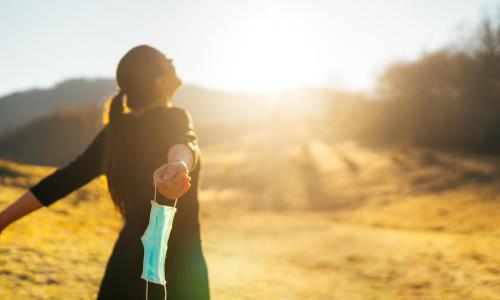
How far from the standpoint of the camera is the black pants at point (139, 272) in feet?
5.38

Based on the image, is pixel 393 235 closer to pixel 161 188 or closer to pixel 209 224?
pixel 209 224

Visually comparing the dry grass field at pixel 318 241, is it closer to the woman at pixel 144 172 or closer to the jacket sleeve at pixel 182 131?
the woman at pixel 144 172

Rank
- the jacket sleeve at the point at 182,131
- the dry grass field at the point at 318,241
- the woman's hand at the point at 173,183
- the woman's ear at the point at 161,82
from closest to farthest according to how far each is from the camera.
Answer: the woman's hand at the point at 173,183 → the jacket sleeve at the point at 182,131 → the woman's ear at the point at 161,82 → the dry grass field at the point at 318,241

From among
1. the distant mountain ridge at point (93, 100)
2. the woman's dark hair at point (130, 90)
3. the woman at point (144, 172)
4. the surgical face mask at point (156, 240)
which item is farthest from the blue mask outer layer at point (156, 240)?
the distant mountain ridge at point (93, 100)

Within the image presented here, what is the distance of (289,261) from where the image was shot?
6.75 m

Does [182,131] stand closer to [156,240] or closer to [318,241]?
[156,240]

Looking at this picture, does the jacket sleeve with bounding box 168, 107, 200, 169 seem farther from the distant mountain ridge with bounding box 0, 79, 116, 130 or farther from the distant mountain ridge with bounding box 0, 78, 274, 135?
the distant mountain ridge with bounding box 0, 79, 116, 130

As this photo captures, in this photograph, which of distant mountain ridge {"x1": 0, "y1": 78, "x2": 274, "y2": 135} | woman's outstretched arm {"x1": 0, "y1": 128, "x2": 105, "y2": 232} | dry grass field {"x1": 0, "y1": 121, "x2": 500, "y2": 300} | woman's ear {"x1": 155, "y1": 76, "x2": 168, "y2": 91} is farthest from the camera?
distant mountain ridge {"x1": 0, "y1": 78, "x2": 274, "y2": 135}

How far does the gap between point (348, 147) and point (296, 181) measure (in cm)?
908

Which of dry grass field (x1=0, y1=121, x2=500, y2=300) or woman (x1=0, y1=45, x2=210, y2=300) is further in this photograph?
dry grass field (x1=0, y1=121, x2=500, y2=300)

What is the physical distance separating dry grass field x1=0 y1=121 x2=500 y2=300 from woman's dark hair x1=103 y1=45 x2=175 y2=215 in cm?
29

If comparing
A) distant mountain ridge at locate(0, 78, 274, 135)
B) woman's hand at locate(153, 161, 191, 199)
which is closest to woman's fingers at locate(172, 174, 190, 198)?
woman's hand at locate(153, 161, 191, 199)

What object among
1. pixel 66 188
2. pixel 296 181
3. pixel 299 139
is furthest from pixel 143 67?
pixel 299 139

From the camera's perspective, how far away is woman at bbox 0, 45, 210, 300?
1.65 meters
